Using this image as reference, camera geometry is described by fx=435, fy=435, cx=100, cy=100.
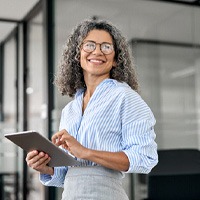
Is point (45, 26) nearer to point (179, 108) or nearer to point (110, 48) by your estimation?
point (179, 108)

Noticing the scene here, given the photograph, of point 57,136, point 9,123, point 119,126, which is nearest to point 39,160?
point 57,136

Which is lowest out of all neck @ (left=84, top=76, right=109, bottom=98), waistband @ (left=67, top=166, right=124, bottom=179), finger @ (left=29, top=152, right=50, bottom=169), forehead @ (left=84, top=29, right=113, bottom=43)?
waistband @ (left=67, top=166, right=124, bottom=179)

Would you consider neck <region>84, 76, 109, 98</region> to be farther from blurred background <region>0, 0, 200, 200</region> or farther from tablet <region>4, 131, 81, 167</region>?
blurred background <region>0, 0, 200, 200</region>

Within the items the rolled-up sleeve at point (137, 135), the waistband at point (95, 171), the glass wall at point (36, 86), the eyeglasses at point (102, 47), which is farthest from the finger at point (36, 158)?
the glass wall at point (36, 86)

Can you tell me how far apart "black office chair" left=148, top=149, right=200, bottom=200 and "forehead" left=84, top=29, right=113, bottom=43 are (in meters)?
1.95

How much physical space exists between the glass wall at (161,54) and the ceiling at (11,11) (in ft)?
1.97

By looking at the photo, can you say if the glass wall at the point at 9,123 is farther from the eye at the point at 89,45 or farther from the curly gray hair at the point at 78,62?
the eye at the point at 89,45

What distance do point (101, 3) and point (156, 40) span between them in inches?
25.1

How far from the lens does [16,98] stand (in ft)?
17.9

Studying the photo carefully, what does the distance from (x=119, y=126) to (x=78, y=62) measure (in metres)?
0.34

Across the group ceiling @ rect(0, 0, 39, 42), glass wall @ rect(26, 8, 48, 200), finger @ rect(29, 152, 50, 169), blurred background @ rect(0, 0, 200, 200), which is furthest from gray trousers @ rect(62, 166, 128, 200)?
ceiling @ rect(0, 0, 39, 42)

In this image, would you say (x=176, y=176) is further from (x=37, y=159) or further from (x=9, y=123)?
(x=9, y=123)

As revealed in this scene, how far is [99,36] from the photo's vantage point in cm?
151

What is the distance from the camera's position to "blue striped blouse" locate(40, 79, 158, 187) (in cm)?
137
